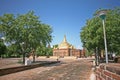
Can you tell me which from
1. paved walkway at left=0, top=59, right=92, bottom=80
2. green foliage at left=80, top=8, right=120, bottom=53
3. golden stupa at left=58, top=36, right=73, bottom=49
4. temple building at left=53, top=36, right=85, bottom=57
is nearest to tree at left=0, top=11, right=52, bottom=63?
green foliage at left=80, top=8, right=120, bottom=53

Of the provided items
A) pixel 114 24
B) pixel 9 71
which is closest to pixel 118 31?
pixel 114 24

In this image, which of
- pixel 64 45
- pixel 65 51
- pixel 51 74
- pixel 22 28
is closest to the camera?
pixel 51 74

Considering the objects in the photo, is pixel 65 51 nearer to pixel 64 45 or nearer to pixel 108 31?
pixel 64 45

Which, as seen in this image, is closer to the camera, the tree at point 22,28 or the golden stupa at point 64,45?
the tree at point 22,28

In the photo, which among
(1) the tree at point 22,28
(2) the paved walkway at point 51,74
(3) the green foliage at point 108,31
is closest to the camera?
(2) the paved walkway at point 51,74

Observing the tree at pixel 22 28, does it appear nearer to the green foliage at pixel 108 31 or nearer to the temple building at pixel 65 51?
the green foliage at pixel 108 31

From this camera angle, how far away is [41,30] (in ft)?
133

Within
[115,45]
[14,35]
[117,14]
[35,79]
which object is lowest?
[35,79]

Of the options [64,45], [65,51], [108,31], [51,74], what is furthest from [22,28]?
[64,45]

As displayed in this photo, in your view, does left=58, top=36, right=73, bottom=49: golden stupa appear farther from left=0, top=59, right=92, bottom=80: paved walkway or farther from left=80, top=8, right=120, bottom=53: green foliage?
left=0, top=59, right=92, bottom=80: paved walkway

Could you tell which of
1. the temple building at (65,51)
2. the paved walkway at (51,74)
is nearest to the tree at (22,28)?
the paved walkway at (51,74)

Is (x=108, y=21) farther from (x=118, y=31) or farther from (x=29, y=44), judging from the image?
(x=29, y=44)

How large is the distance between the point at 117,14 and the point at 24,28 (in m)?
19.0

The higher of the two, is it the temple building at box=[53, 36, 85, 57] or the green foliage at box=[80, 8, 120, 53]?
the green foliage at box=[80, 8, 120, 53]
